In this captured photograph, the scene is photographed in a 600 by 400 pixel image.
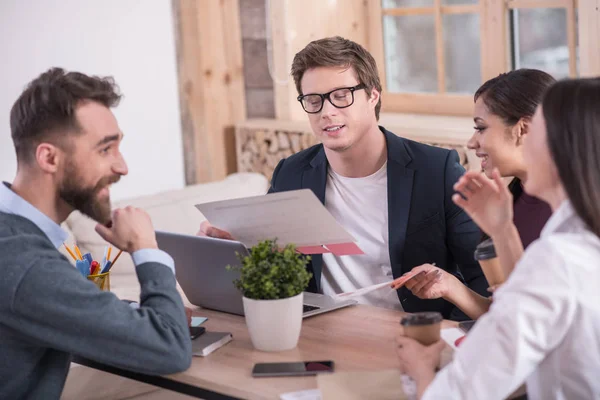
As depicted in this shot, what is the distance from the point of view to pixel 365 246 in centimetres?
236

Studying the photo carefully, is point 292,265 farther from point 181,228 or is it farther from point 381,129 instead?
point 181,228

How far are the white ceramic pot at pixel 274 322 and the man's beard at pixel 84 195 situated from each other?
36cm

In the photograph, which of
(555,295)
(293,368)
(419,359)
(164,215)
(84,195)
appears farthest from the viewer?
(164,215)

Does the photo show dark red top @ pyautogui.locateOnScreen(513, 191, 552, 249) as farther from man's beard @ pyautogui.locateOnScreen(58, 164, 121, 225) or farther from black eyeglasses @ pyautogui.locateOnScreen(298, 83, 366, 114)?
man's beard @ pyautogui.locateOnScreen(58, 164, 121, 225)

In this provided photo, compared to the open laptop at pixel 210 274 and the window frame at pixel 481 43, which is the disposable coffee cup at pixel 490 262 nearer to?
the open laptop at pixel 210 274

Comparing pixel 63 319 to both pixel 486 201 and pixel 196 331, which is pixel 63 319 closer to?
pixel 196 331

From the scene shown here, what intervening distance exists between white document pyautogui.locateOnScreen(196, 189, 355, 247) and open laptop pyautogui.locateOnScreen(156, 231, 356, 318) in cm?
7

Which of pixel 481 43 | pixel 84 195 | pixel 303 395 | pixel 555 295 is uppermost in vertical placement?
pixel 481 43

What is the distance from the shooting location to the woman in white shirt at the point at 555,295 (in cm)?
127

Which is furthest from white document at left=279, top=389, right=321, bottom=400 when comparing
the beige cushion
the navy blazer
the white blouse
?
the beige cushion

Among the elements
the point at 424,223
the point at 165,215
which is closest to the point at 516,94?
the point at 424,223

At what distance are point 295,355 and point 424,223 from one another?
712mm

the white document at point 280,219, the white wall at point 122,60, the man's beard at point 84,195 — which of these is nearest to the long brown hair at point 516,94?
the white document at point 280,219

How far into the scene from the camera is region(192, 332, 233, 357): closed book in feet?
5.86
